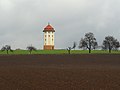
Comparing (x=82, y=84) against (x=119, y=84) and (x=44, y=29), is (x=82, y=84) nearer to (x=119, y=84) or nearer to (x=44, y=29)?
(x=119, y=84)

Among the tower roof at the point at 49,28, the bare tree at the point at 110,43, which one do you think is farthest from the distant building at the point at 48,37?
the bare tree at the point at 110,43

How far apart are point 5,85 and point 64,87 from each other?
4130 mm

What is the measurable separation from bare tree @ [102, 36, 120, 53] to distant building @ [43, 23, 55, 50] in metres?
25.3

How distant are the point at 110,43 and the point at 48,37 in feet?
100

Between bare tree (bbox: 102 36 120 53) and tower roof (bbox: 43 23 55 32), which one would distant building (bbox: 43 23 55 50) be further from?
bare tree (bbox: 102 36 120 53)

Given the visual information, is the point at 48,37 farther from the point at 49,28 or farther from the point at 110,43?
the point at 110,43

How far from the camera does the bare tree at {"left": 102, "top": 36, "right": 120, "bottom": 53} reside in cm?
13575

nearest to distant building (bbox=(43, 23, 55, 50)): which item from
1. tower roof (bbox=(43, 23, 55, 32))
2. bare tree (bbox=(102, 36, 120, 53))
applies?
tower roof (bbox=(43, 23, 55, 32))

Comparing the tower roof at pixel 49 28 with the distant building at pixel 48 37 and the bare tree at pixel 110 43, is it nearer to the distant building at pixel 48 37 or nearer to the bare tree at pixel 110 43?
the distant building at pixel 48 37

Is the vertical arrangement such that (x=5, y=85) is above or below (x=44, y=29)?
below

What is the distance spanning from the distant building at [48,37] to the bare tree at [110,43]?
2532 centimetres

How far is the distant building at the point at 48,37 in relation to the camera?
151837 mm

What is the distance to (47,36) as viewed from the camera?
155 meters

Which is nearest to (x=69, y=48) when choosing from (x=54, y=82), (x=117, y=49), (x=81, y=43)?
(x=81, y=43)
